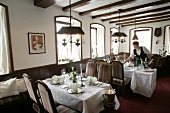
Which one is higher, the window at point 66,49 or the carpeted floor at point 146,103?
the window at point 66,49

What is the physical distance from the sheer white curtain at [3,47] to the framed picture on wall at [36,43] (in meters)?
0.56

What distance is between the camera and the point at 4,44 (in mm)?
2879

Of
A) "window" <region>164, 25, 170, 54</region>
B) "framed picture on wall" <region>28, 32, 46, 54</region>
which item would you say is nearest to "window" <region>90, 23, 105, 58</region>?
"framed picture on wall" <region>28, 32, 46, 54</region>

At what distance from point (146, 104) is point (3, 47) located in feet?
12.8

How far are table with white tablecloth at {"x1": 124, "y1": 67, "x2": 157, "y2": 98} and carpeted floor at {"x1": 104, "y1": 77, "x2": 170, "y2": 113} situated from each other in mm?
197

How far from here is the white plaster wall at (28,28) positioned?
2.96 m

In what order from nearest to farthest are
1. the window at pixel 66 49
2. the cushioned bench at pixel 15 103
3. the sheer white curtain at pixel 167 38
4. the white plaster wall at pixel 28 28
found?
the cushioned bench at pixel 15 103
the white plaster wall at pixel 28 28
the window at pixel 66 49
the sheer white curtain at pixel 167 38

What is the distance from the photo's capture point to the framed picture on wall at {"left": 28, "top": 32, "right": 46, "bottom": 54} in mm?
3275

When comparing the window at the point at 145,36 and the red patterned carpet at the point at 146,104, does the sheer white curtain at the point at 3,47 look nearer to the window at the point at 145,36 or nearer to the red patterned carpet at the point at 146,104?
the red patterned carpet at the point at 146,104

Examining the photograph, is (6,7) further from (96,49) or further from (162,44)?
(162,44)

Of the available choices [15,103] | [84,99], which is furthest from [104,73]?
[15,103]

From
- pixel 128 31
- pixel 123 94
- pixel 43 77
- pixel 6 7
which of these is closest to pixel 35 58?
pixel 43 77

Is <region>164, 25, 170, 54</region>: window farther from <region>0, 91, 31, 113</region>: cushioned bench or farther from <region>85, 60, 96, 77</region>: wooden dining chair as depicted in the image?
<region>0, 91, 31, 113</region>: cushioned bench

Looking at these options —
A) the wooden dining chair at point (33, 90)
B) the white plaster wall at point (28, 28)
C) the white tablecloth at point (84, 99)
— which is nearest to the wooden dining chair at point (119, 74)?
the white tablecloth at point (84, 99)
